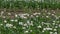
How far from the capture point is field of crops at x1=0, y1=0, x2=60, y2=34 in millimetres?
6746

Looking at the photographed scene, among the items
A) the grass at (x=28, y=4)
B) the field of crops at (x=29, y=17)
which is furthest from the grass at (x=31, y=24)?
the grass at (x=28, y=4)

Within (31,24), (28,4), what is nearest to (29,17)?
(31,24)

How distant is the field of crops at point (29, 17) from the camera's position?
22.1 feet

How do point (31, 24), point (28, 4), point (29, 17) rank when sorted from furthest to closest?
point (28, 4) → point (29, 17) → point (31, 24)

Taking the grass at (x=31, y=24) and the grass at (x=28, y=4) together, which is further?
the grass at (x=28, y=4)

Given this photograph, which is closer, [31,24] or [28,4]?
[31,24]

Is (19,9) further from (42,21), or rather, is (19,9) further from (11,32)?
(11,32)

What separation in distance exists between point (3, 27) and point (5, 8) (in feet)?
8.52

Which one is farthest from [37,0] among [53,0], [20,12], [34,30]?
[34,30]

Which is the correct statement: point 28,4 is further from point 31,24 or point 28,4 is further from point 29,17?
point 31,24

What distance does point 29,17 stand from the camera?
8.14 metres

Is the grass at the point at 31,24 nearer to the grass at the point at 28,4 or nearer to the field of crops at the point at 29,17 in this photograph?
the field of crops at the point at 29,17

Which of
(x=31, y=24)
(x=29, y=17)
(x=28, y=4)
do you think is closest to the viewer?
(x=31, y=24)

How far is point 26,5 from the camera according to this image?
963 cm
